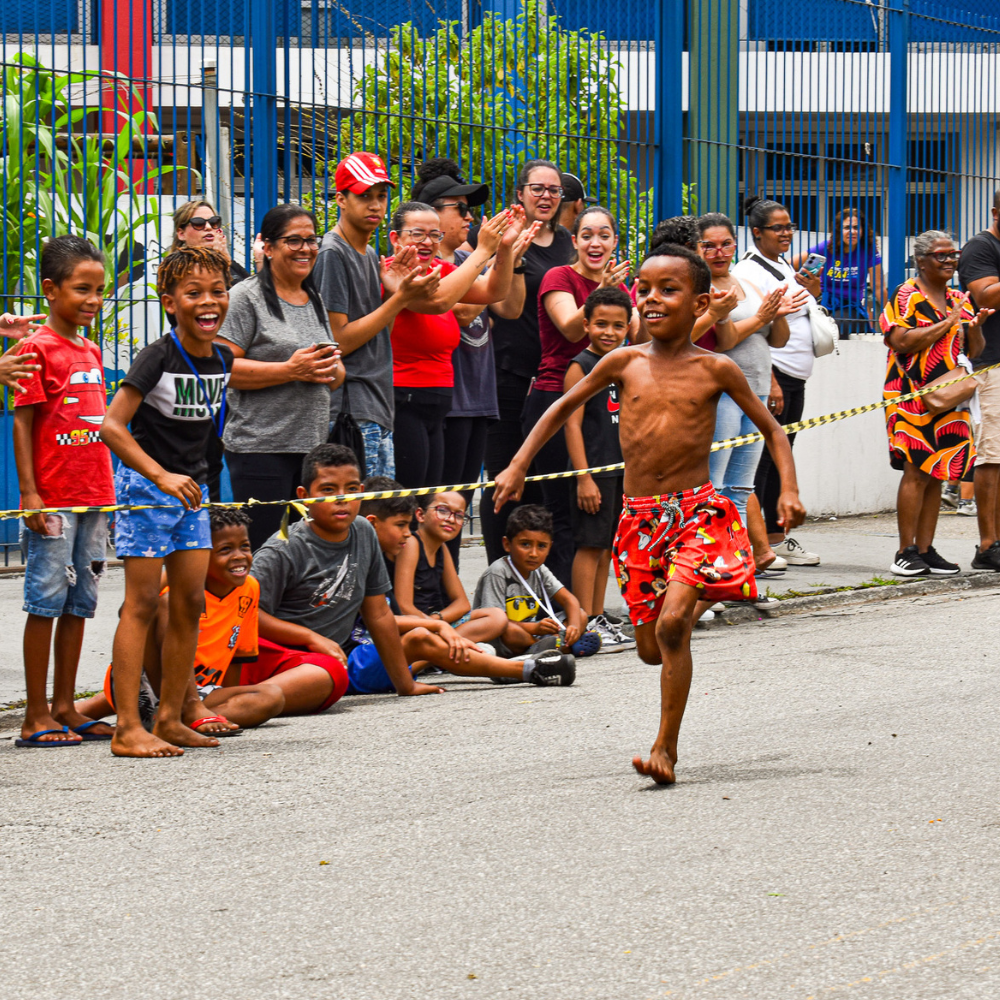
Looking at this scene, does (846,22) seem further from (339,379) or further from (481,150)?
(339,379)

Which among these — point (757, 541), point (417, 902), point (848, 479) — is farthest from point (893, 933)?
point (848, 479)

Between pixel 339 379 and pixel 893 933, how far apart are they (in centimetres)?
413

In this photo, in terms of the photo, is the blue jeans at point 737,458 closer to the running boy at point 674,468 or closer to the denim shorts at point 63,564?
the running boy at point 674,468

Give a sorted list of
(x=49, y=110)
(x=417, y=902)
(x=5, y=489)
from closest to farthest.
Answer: (x=417, y=902) → (x=49, y=110) → (x=5, y=489)

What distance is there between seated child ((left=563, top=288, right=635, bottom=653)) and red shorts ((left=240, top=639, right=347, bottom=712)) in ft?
6.41

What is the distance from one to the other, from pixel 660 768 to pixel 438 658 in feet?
7.56

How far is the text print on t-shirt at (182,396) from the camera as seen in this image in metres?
5.89

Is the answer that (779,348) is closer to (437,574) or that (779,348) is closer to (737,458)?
(737,458)

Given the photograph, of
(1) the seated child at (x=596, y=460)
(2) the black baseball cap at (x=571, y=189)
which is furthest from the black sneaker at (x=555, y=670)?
(2) the black baseball cap at (x=571, y=189)

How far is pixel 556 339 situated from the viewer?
28.3 feet

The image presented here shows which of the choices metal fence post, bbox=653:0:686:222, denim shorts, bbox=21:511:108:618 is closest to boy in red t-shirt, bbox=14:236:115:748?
denim shorts, bbox=21:511:108:618

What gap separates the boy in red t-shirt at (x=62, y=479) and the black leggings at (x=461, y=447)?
260cm

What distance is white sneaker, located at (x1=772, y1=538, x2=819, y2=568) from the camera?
11031 mm

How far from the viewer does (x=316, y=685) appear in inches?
258
